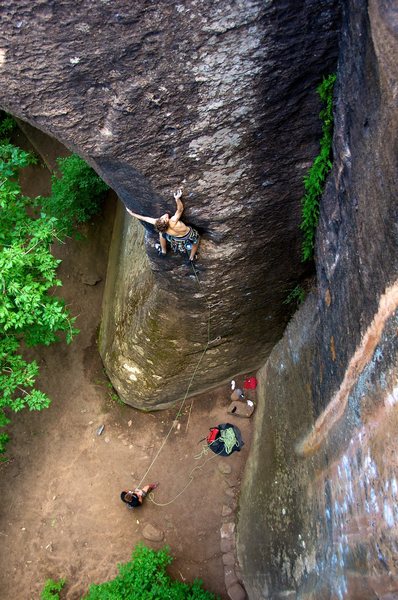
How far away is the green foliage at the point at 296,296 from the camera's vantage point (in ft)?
13.1

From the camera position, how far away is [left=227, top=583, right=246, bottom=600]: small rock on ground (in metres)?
4.70

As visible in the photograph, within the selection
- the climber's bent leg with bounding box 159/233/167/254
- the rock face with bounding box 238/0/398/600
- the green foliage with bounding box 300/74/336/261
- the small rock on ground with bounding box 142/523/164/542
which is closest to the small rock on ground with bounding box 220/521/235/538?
the small rock on ground with bounding box 142/523/164/542

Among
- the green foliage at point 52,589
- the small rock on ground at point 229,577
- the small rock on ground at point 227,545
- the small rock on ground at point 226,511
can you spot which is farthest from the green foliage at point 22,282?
the small rock on ground at point 229,577

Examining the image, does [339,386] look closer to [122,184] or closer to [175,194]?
[175,194]

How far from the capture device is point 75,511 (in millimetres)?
5297

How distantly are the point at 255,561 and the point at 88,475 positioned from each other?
7.12 feet

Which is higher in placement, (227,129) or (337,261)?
(227,129)

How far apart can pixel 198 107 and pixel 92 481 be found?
4.41 metres

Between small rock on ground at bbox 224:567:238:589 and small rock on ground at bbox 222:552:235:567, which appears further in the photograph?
small rock on ground at bbox 222:552:235:567

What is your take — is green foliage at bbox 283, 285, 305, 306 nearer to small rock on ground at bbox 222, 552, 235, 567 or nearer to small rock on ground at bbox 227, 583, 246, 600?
small rock on ground at bbox 222, 552, 235, 567

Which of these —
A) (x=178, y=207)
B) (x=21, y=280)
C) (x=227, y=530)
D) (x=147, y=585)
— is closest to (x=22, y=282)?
(x=21, y=280)

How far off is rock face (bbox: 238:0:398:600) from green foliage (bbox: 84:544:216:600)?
33.9 inches

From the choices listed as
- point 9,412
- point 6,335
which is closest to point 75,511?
point 9,412

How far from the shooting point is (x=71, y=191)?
17.9ft
